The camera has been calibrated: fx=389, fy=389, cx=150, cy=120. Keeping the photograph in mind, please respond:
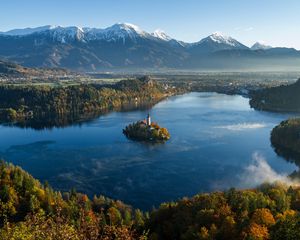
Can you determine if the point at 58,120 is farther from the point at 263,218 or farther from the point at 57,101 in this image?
the point at 263,218

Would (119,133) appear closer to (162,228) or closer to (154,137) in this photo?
(154,137)

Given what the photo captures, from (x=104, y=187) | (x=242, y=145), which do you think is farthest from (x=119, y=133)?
(x=104, y=187)

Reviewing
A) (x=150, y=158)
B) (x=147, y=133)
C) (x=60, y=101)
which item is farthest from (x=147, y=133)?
(x=60, y=101)

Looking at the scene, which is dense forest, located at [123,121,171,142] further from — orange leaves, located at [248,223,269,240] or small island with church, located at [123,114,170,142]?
orange leaves, located at [248,223,269,240]

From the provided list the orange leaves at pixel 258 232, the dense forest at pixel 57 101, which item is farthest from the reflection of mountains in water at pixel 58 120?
the orange leaves at pixel 258 232

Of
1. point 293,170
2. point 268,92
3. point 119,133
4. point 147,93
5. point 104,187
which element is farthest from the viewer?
point 147,93

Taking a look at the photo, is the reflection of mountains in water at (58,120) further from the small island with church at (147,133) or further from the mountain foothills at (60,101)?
the small island with church at (147,133)
